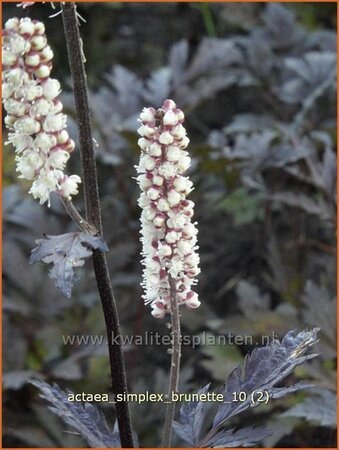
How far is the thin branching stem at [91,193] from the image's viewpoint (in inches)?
53.3

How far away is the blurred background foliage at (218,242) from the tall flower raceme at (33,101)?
1.05m

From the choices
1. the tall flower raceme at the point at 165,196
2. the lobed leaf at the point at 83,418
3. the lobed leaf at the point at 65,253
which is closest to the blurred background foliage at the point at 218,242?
the lobed leaf at the point at 83,418

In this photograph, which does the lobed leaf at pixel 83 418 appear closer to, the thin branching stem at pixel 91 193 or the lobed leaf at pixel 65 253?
the thin branching stem at pixel 91 193

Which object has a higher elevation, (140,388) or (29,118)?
(29,118)

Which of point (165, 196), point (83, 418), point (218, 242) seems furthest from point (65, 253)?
point (218, 242)

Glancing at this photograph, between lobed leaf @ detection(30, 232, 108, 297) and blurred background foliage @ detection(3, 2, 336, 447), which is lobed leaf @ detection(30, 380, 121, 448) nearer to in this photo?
lobed leaf @ detection(30, 232, 108, 297)

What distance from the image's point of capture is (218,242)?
3.46 m

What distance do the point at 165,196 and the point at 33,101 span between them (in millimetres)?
271

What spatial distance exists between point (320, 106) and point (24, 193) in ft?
4.23

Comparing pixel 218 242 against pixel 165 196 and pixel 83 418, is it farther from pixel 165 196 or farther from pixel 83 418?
pixel 165 196

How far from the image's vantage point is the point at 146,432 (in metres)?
2.46

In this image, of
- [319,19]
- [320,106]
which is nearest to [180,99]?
[320,106]

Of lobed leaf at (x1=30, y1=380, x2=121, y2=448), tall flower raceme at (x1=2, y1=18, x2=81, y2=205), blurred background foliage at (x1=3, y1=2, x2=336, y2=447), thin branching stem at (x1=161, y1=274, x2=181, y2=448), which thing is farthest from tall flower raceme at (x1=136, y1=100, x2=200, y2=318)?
blurred background foliage at (x1=3, y1=2, x2=336, y2=447)

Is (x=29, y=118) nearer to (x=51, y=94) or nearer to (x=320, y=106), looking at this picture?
(x=51, y=94)
